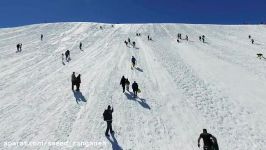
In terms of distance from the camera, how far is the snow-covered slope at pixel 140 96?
17828 mm

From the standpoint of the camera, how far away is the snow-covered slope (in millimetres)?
17828

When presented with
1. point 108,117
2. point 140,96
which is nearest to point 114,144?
point 108,117

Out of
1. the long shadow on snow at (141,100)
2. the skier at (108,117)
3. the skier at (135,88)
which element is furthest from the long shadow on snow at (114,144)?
the skier at (135,88)

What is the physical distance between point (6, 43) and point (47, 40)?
272 inches

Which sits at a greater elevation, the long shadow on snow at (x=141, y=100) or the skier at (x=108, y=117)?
the long shadow on snow at (x=141, y=100)

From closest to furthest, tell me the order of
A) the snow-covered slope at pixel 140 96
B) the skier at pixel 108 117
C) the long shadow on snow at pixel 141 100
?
the skier at pixel 108 117, the snow-covered slope at pixel 140 96, the long shadow on snow at pixel 141 100

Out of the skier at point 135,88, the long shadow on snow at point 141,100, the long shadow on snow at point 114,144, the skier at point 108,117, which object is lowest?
the long shadow on snow at point 114,144

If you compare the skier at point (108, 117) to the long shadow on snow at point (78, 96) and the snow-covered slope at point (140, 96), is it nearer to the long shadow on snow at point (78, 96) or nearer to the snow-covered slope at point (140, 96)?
the snow-covered slope at point (140, 96)

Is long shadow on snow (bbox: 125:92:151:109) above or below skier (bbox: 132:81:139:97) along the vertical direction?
below

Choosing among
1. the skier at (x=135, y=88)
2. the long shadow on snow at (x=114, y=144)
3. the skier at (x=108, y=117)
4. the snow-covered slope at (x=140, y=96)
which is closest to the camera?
the long shadow on snow at (x=114, y=144)

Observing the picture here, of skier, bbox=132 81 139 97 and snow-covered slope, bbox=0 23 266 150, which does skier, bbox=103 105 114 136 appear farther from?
skier, bbox=132 81 139 97

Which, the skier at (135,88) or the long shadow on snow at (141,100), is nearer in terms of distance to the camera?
the long shadow on snow at (141,100)

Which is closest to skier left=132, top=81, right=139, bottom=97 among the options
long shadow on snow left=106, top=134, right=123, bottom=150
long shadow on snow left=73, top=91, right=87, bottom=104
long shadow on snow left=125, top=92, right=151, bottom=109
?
long shadow on snow left=125, top=92, right=151, bottom=109

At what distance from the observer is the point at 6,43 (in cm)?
5762
